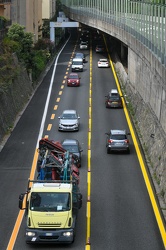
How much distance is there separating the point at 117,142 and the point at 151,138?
2926 mm

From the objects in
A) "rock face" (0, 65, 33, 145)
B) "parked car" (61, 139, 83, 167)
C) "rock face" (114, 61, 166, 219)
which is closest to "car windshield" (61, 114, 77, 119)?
"rock face" (0, 65, 33, 145)

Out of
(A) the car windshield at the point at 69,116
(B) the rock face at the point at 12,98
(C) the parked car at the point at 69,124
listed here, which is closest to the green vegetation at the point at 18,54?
(B) the rock face at the point at 12,98

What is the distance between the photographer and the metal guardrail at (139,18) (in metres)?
49.0

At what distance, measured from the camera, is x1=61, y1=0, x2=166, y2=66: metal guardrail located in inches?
1930

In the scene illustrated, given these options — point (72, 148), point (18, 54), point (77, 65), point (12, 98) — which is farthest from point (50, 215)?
point (77, 65)

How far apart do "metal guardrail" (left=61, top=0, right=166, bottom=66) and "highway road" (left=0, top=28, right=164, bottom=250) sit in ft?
26.4

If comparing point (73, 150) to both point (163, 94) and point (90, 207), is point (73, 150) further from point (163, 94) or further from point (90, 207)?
point (90, 207)

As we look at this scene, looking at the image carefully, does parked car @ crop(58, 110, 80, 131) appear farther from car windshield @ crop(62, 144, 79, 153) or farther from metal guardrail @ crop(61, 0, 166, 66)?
car windshield @ crop(62, 144, 79, 153)

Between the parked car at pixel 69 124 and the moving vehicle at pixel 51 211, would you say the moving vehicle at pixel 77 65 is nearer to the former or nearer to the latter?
the parked car at pixel 69 124

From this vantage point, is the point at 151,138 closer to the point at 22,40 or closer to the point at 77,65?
the point at 22,40

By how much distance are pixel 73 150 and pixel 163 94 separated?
7541mm

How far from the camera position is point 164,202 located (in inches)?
1471

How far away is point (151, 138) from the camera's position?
4881 cm

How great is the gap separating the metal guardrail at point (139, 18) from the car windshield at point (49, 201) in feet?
57.9
